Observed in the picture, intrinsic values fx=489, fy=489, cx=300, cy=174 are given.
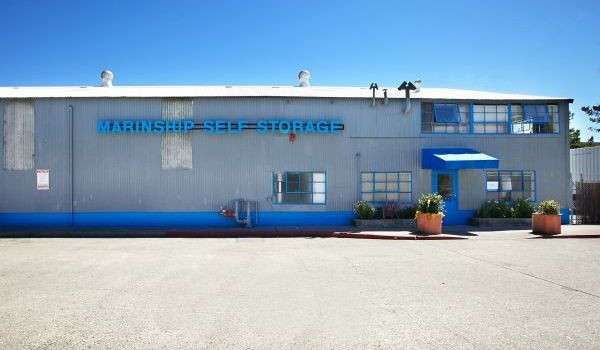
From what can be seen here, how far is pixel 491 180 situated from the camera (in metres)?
21.6

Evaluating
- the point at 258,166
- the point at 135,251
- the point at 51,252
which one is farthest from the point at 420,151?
the point at 51,252

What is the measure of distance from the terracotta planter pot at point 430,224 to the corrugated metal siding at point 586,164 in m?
15.4

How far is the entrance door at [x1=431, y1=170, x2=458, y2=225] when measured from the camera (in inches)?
839

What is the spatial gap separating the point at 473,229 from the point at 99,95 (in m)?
16.4

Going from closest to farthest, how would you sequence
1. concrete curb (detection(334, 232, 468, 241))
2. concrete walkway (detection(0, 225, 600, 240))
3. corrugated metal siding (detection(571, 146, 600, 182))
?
1. concrete curb (detection(334, 232, 468, 241))
2. concrete walkway (detection(0, 225, 600, 240))
3. corrugated metal siding (detection(571, 146, 600, 182))

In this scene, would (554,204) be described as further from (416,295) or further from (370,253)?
(416,295)

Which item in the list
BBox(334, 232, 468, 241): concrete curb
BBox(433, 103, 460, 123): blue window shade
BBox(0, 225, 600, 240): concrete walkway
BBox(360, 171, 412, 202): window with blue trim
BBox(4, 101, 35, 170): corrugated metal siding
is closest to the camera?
BBox(334, 232, 468, 241): concrete curb

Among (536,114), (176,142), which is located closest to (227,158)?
(176,142)

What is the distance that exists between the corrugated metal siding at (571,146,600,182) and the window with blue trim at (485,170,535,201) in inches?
358

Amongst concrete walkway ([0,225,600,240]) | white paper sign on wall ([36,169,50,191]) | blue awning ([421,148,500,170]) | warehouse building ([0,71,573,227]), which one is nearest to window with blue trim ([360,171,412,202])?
warehouse building ([0,71,573,227])

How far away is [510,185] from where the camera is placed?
21.7 meters

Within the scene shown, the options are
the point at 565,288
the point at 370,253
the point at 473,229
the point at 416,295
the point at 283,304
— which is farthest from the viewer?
the point at 473,229

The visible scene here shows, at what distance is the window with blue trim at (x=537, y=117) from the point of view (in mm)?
21969

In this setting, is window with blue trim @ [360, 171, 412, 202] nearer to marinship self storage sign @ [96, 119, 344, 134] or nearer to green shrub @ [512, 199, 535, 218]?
marinship self storage sign @ [96, 119, 344, 134]
